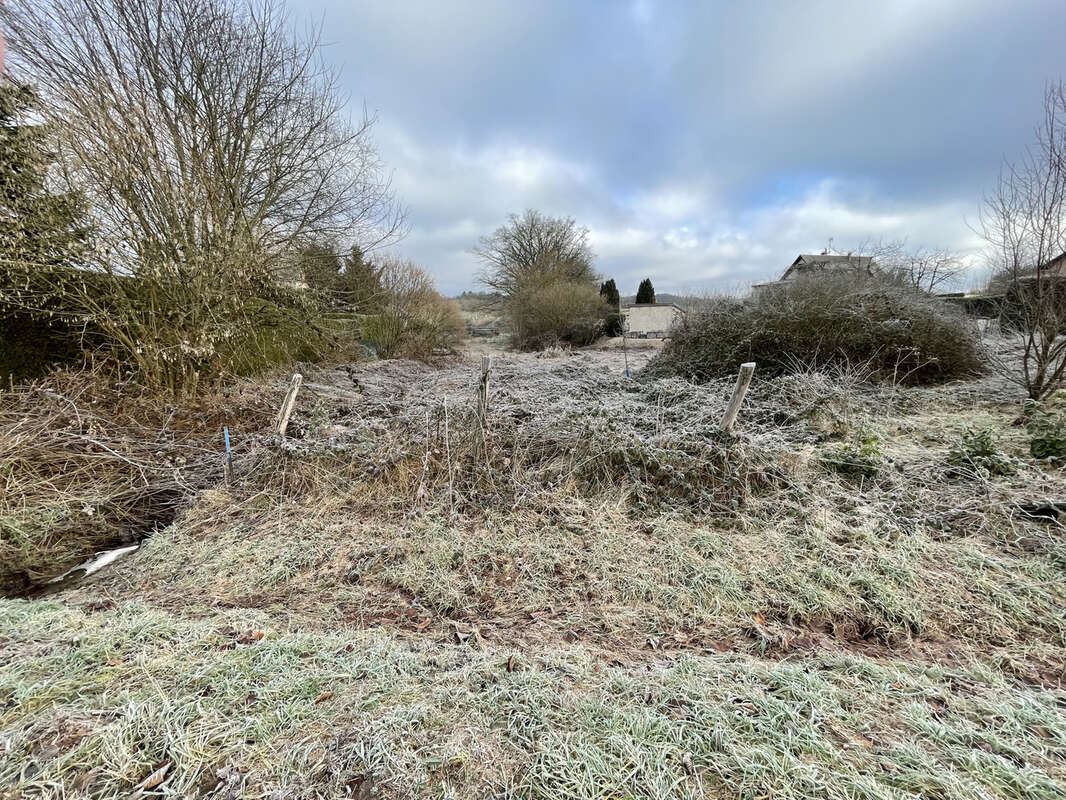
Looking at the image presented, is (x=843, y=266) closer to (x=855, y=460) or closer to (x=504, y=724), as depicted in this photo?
(x=855, y=460)

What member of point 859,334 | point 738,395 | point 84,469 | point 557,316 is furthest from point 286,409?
point 557,316

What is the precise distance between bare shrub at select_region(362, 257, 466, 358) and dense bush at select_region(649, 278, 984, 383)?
9.84 metres

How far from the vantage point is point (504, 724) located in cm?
161

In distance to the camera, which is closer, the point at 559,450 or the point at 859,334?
the point at 559,450

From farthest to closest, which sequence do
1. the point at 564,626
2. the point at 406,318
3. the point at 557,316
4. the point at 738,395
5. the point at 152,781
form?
the point at 557,316, the point at 406,318, the point at 738,395, the point at 564,626, the point at 152,781

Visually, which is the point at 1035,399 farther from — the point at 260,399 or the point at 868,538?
the point at 260,399

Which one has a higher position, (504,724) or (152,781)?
(152,781)

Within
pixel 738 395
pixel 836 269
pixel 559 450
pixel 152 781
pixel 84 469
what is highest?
pixel 836 269

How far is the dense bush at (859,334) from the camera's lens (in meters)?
7.20

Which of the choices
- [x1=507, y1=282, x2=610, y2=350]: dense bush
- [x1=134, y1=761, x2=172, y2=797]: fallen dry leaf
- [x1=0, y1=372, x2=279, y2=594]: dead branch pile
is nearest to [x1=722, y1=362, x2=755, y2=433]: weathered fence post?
[x1=134, y1=761, x2=172, y2=797]: fallen dry leaf

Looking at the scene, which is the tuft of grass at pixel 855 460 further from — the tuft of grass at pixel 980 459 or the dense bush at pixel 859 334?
the dense bush at pixel 859 334

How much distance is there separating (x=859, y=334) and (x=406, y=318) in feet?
41.2

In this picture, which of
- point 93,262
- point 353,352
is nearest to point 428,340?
point 353,352

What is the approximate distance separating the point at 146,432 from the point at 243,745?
4.97 m
